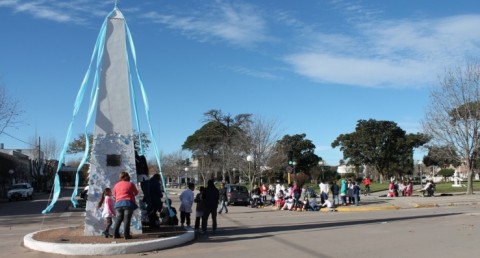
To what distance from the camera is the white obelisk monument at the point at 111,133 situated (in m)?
12.9

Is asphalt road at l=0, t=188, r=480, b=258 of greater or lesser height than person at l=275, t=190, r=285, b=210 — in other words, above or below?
below

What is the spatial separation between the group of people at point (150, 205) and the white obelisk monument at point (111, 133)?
32 centimetres

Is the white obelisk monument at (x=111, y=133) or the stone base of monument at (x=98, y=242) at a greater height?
the white obelisk monument at (x=111, y=133)

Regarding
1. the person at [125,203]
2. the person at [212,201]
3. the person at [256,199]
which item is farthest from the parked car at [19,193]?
the person at [125,203]

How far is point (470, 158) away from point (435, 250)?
104 ft

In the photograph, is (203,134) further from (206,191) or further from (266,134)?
(206,191)

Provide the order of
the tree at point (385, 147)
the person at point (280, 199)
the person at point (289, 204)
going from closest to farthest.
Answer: the person at point (289, 204), the person at point (280, 199), the tree at point (385, 147)

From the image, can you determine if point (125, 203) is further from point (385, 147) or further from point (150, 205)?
point (385, 147)

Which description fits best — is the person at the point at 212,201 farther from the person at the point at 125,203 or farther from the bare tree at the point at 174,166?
the bare tree at the point at 174,166

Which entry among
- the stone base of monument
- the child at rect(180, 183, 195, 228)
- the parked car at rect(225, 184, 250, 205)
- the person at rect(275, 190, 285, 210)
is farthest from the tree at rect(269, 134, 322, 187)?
the stone base of monument

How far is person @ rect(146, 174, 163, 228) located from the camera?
574 inches

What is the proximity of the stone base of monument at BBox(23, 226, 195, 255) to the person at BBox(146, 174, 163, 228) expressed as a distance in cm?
117

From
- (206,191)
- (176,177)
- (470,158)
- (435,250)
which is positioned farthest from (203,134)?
(435,250)

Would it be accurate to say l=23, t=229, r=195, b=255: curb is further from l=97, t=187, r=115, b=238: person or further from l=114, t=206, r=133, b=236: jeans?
l=97, t=187, r=115, b=238: person
